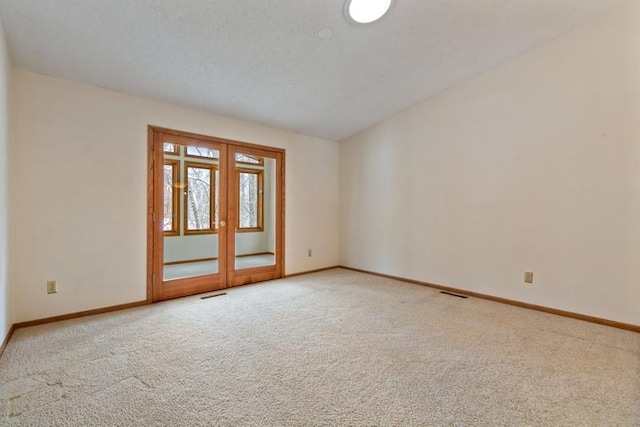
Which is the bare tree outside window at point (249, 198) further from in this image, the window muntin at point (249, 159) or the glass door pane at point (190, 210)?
the glass door pane at point (190, 210)

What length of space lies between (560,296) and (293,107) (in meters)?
3.79

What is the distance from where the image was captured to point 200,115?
3781 mm

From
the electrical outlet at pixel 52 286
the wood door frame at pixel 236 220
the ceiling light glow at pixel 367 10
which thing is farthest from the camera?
the wood door frame at pixel 236 220

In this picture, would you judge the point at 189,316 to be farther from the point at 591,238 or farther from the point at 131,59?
the point at 591,238

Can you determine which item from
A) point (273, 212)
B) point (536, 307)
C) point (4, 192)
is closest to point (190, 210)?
point (273, 212)

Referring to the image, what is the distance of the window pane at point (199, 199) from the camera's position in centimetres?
375

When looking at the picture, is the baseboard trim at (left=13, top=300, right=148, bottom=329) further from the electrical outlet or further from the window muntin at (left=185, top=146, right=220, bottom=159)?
the window muntin at (left=185, top=146, right=220, bottom=159)

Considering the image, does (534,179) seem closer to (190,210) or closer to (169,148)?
(190,210)

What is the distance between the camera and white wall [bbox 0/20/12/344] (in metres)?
2.21

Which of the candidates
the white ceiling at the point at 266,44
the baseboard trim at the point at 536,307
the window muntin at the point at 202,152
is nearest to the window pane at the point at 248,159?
the window muntin at the point at 202,152

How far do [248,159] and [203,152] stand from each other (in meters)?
0.67

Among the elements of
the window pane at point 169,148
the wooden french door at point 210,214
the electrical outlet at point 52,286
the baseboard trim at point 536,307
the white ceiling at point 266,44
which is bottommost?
the baseboard trim at point 536,307

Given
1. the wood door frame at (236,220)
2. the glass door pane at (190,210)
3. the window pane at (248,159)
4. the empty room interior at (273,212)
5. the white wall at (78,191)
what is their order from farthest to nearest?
the window pane at (248,159) → the wood door frame at (236,220) → the glass door pane at (190,210) → the white wall at (78,191) → the empty room interior at (273,212)

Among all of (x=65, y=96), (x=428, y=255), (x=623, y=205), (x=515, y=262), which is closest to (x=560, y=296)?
(x=515, y=262)
